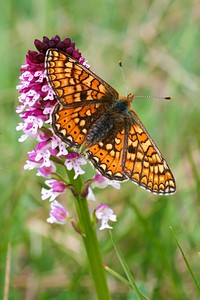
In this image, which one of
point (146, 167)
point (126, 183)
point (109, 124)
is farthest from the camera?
point (126, 183)

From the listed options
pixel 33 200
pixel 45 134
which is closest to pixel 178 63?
pixel 33 200

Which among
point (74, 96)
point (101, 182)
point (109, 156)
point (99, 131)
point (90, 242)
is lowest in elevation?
point (90, 242)

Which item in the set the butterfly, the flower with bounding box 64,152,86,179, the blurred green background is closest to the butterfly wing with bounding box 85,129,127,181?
the butterfly

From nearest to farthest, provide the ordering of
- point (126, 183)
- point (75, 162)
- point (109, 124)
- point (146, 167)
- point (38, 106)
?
point (75, 162) < point (38, 106) < point (146, 167) < point (109, 124) < point (126, 183)

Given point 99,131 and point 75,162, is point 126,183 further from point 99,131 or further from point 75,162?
point 75,162

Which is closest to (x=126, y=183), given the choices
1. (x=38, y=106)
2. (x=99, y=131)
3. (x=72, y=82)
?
(x=99, y=131)

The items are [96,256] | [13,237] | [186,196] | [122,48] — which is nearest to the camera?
[96,256]

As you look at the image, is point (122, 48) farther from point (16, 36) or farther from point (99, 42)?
point (16, 36)
